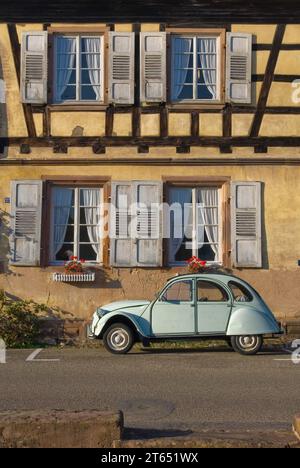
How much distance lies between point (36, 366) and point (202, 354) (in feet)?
9.13

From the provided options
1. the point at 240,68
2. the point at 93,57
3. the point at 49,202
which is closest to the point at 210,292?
the point at 49,202

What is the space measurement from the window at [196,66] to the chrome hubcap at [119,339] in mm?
5216

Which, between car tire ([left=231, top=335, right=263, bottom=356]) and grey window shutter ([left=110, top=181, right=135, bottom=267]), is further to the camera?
grey window shutter ([left=110, top=181, right=135, bottom=267])

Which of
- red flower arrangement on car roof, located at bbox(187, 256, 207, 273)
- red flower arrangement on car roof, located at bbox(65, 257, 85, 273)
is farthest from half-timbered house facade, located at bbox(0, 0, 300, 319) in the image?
red flower arrangement on car roof, located at bbox(187, 256, 207, 273)

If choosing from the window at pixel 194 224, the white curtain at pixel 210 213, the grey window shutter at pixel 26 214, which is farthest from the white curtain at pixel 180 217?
the grey window shutter at pixel 26 214

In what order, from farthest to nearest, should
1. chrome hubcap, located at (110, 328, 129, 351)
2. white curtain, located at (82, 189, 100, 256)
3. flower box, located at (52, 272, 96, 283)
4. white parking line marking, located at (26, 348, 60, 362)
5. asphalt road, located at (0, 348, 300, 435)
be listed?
white curtain, located at (82, 189, 100, 256) → flower box, located at (52, 272, 96, 283) → chrome hubcap, located at (110, 328, 129, 351) → white parking line marking, located at (26, 348, 60, 362) → asphalt road, located at (0, 348, 300, 435)

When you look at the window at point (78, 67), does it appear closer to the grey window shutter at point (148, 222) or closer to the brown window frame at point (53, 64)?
the brown window frame at point (53, 64)

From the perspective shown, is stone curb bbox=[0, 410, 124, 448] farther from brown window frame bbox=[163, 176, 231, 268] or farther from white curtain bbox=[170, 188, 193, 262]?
white curtain bbox=[170, 188, 193, 262]

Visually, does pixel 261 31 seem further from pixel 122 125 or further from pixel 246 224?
pixel 246 224

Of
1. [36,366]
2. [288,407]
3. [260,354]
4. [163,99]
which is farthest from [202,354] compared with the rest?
[163,99]

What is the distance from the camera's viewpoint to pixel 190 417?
704 cm

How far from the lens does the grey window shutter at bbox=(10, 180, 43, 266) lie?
13633 mm

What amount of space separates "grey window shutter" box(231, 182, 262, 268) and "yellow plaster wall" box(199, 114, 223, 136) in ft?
3.54

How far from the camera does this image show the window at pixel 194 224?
45.9 ft
